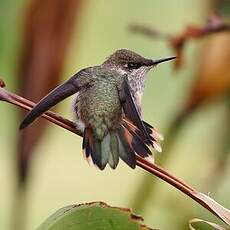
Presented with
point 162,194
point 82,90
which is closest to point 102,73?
point 82,90

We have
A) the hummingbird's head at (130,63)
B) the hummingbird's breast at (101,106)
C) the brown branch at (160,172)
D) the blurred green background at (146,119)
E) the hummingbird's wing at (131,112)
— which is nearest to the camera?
the brown branch at (160,172)

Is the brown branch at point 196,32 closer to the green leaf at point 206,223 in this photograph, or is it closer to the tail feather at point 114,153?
the tail feather at point 114,153

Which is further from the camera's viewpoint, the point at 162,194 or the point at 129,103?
the point at 162,194

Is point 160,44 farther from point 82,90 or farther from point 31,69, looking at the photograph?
point 82,90

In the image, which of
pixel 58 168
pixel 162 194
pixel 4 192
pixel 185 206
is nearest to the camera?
pixel 185 206

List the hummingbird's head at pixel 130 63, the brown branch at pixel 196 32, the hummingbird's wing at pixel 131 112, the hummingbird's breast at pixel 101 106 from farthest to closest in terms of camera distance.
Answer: the brown branch at pixel 196 32, the hummingbird's head at pixel 130 63, the hummingbird's breast at pixel 101 106, the hummingbird's wing at pixel 131 112

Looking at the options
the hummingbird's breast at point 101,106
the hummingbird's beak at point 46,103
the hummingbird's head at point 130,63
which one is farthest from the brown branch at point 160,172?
the hummingbird's head at point 130,63

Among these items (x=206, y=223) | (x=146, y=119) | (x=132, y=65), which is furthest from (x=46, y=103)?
(x=146, y=119)
